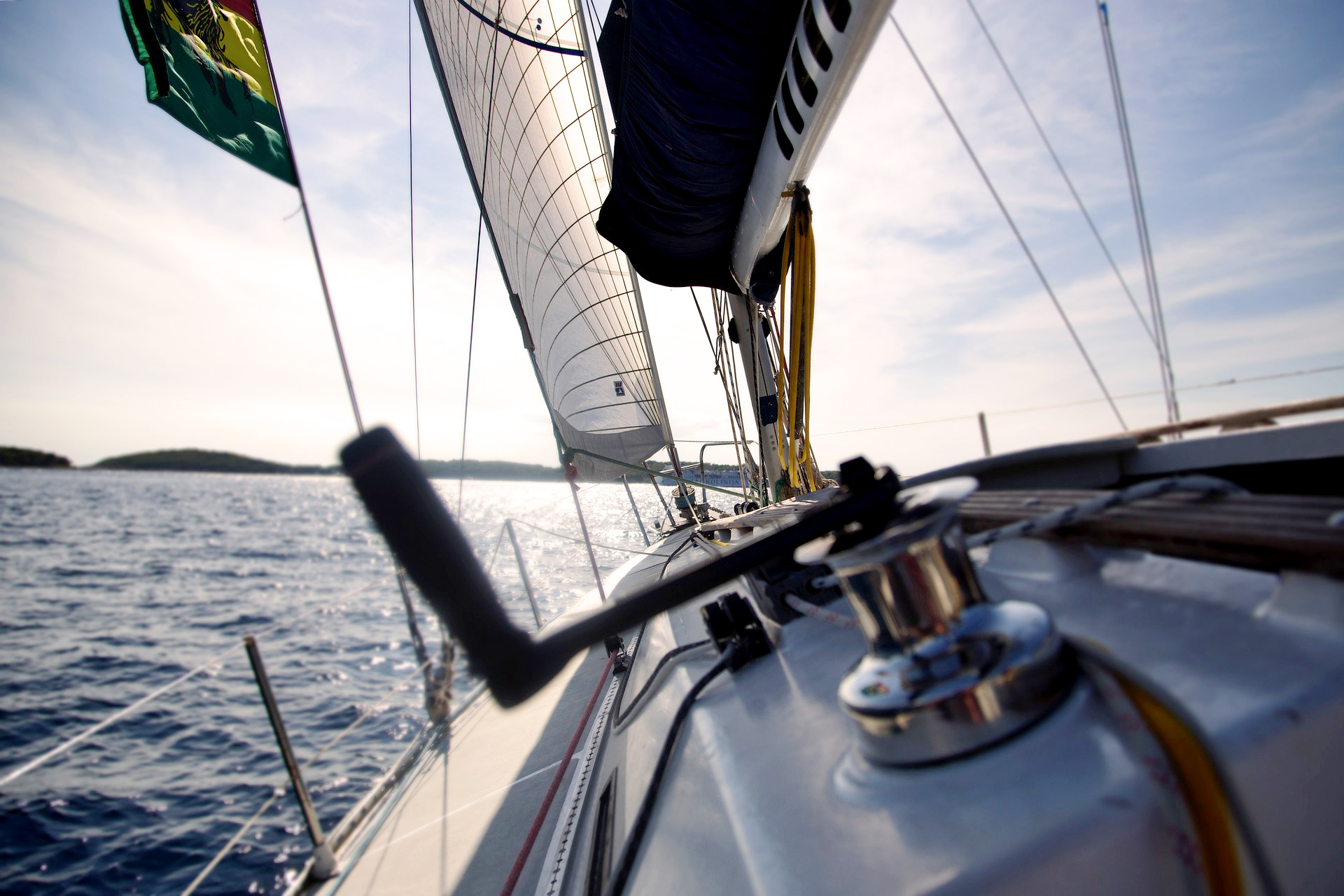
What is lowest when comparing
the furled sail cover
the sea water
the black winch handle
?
the sea water

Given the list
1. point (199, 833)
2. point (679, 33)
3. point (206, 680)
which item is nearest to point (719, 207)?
point (679, 33)

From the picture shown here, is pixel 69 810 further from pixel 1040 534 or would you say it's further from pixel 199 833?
pixel 1040 534

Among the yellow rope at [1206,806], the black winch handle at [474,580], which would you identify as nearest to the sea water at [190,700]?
the black winch handle at [474,580]

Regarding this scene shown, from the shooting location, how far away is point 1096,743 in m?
0.44

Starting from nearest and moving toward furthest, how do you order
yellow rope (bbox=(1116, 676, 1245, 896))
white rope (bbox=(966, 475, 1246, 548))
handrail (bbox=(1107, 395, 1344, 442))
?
yellow rope (bbox=(1116, 676, 1245, 896)) < white rope (bbox=(966, 475, 1246, 548)) < handrail (bbox=(1107, 395, 1344, 442))

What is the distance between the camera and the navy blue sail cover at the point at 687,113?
1.58m

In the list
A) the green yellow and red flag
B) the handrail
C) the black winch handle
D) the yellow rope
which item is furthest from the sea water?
the green yellow and red flag

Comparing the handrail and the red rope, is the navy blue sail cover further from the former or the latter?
the red rope

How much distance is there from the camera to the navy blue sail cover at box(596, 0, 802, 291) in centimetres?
158

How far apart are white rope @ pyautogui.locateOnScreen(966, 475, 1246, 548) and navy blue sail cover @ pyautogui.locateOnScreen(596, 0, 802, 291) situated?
4.75 feet

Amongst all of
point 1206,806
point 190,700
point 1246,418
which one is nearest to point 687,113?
point 1246,418

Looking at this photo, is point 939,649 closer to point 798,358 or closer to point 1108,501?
point 1108,501

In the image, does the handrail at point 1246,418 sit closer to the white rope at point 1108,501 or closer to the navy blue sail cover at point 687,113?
the white rope at point 1108,501

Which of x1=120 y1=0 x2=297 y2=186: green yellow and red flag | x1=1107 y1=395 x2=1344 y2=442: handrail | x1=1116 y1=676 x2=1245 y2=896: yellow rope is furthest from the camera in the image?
x1=120 y1=0 x2=297 y2=186: green yellow and red flag
